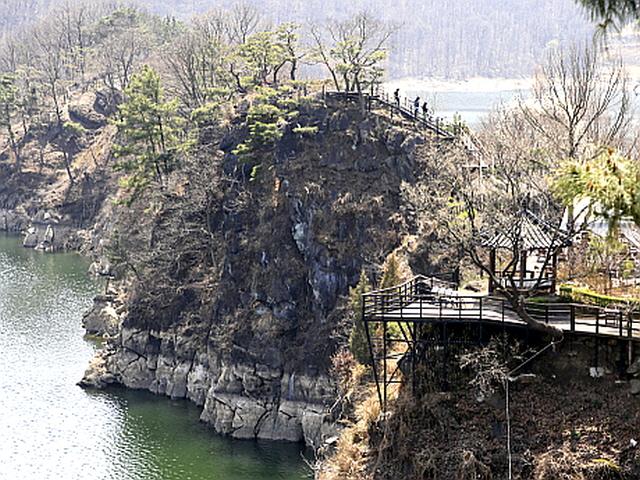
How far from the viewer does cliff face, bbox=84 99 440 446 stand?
43031mm

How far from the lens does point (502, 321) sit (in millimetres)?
23250

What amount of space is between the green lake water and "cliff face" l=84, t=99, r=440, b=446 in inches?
56.9

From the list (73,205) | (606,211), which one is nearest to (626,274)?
(606,211)

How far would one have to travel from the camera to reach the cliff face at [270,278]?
141 feet

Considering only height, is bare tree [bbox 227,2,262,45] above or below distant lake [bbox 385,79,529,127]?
above

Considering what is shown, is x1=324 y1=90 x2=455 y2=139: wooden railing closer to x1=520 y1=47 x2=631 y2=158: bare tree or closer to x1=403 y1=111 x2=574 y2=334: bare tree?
x1=403 y1=111 x2=574 y2=334: bare tree

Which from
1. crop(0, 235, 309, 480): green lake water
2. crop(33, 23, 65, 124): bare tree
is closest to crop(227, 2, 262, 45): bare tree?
crop(33, 23, 65, 124): bare tree

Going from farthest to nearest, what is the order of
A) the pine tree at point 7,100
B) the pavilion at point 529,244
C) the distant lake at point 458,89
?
the distant lake at point 458,89 < the pine tree at point 7,100 < the pavilion at point 529,244

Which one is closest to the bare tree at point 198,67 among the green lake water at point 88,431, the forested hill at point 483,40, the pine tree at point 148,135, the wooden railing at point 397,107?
the pine tree at point 148,135

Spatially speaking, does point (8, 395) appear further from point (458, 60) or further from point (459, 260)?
point (458, 60)

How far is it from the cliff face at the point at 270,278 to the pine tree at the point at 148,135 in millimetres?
5274

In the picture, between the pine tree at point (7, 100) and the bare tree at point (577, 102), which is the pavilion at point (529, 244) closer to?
the bare tree at point (577, 102)

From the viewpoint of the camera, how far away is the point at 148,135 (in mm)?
58031

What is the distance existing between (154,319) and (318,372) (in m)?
11.5
